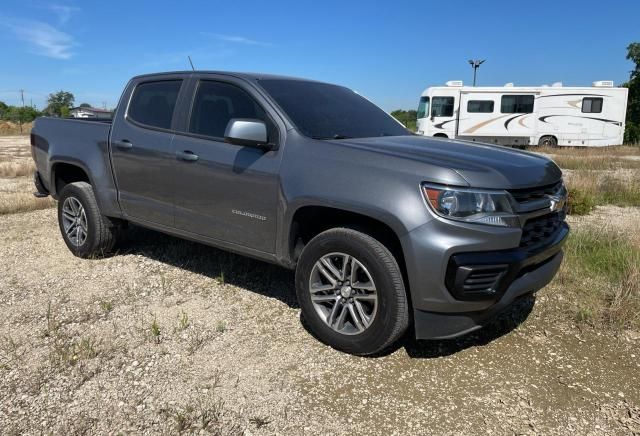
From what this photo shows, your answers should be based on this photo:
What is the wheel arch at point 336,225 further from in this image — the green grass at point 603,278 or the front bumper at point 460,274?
the green grass at point 603,278

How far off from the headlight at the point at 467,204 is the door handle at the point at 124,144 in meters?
2.85

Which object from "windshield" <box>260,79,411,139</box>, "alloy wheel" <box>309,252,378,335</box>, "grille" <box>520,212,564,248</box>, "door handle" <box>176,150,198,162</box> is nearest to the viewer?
"grille" <box>520,212,564,248</box>

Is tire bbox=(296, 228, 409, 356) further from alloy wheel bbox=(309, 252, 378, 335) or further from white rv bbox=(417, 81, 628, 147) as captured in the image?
white rv bbox=(417, 81, 628, 147)

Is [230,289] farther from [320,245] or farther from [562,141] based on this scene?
[562,141]

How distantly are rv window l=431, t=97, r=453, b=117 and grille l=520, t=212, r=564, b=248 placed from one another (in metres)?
21.8

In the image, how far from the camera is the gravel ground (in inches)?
104

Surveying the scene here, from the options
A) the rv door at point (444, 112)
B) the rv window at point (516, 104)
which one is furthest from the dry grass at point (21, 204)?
the rv window at point (516, 104)

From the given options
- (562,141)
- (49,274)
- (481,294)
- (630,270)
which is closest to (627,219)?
(630,270)

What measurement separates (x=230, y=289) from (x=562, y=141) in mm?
23426

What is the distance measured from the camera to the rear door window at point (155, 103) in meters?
4.36

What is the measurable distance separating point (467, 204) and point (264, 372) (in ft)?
5.17

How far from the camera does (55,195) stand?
5465mm

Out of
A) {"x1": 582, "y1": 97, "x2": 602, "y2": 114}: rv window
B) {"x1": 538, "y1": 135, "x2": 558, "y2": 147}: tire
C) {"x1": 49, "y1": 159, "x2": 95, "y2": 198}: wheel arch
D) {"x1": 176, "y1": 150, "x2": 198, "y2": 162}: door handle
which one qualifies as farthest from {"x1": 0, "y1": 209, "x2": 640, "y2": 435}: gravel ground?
{"x1": 582, "y1": 97, "x2": 602, "y2": 114}: rv window

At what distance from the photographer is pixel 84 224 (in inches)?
202
